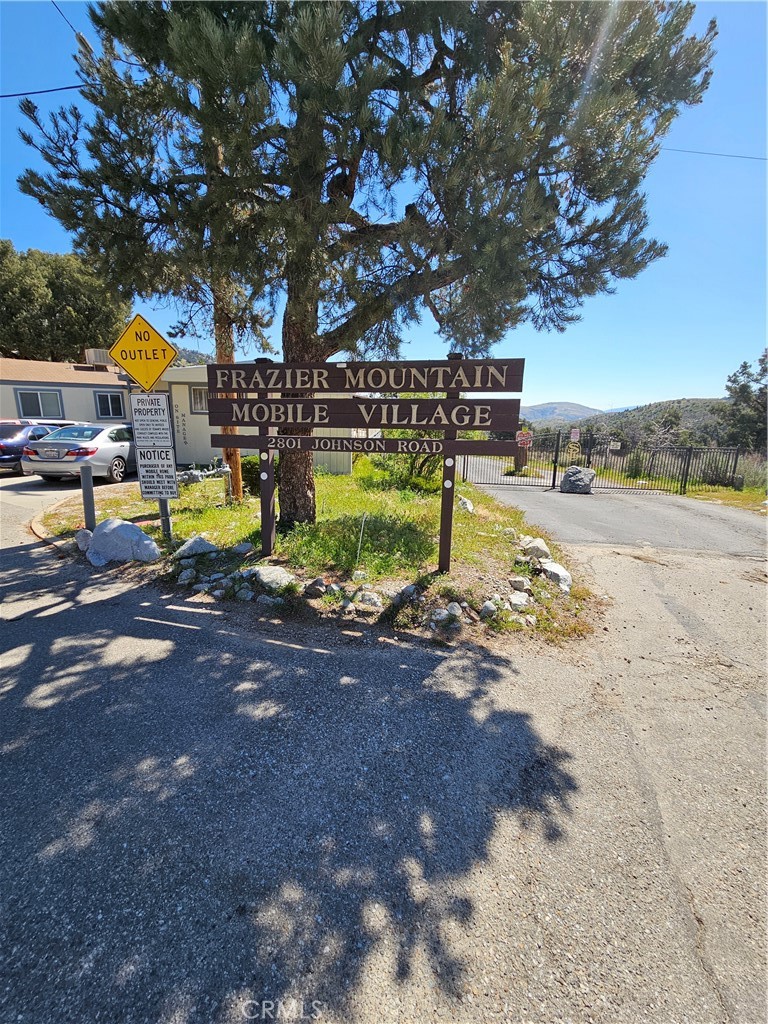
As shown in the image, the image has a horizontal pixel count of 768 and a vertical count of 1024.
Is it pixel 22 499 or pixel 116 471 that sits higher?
pixel 116 471

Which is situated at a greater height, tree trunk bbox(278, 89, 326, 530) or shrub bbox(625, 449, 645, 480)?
tree trunk bbox(278, 89, 326, 530)

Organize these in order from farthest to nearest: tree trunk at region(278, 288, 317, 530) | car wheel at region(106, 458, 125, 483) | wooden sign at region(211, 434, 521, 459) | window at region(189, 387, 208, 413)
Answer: window at region(189, 387, 208, 413)
car wheel at region(106, 458, 125, 483)
tree trunk at region(278, 288, 317, 530)
wooden sign at region(211, 434, 521, 459)

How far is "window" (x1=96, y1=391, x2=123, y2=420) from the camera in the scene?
19.6m

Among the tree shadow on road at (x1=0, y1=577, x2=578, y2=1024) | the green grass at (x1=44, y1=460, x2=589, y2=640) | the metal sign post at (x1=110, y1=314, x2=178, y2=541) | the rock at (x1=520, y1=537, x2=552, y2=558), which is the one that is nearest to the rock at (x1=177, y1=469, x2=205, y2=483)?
the green grass at (x1=44, y1=460, x2=589, y2=640)

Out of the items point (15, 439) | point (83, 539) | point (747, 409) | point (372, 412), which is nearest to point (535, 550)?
point (372, 412)

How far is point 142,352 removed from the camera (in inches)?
223

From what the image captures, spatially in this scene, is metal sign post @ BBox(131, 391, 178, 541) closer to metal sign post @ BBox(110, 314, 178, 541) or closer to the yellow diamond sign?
metal sign post @ BBox(110, 314, 178, 541)

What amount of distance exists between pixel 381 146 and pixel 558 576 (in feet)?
15.6

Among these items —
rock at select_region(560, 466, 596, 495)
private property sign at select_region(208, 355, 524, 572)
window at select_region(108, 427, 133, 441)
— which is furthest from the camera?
rock at select_region(560, 466, 596, 495)

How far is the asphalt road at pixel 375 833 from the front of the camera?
5.06ft

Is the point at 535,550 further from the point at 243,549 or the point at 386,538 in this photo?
the point at 243,549

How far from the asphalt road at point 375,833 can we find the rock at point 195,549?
5.77ft

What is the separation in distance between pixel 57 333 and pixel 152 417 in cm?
2975

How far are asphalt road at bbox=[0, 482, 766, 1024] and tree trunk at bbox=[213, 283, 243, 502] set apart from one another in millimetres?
5247
